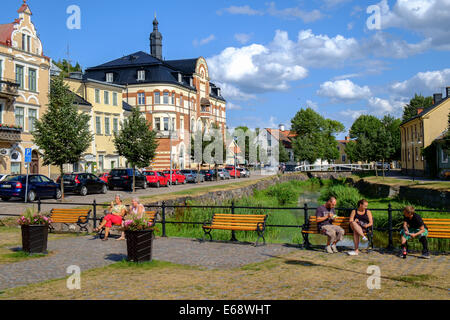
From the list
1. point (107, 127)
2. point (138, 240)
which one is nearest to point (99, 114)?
point (107, 127)

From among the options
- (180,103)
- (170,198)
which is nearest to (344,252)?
(170,198)

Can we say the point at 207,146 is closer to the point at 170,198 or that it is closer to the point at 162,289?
the point at 170,198

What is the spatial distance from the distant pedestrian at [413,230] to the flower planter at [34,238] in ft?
28.6

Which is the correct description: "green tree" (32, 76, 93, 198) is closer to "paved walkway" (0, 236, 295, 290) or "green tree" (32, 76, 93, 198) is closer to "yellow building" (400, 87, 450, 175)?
"paved walkway" (0, 236, 295, 290)

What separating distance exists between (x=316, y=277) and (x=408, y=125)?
5293 centimetres

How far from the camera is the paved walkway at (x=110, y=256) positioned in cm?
865

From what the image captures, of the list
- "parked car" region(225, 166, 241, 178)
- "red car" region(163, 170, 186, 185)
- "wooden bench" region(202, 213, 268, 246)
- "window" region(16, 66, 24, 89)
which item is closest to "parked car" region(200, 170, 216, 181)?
"parked car" region(225, 166, 241, 178)

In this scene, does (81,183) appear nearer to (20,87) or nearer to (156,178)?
(156,178)

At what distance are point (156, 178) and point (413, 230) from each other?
98.9 ft

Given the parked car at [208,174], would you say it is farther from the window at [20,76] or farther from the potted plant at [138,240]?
the potted plant at [138,240]

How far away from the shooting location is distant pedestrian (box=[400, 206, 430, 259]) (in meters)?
9.91

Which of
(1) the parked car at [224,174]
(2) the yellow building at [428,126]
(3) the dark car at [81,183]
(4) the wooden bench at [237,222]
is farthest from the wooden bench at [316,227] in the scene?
(1) the parked car at [224,174]

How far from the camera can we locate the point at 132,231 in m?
9.27

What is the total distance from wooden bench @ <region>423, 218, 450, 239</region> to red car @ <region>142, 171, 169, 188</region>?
29.4 metres
